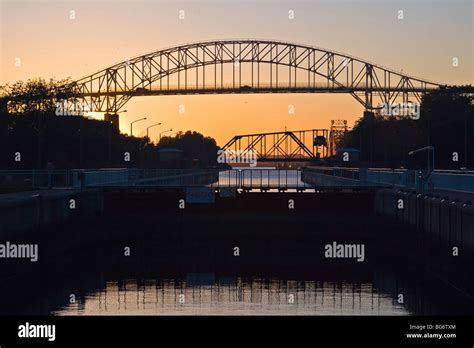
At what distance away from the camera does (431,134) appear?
456ft

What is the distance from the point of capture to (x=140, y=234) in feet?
244

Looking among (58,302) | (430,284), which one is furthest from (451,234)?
(58,302)

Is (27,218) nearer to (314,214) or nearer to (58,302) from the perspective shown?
(58,302)

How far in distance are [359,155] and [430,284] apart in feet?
404

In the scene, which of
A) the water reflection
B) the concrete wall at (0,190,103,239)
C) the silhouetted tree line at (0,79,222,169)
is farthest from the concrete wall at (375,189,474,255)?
the silhouetted tree line at (0,79,222,169)

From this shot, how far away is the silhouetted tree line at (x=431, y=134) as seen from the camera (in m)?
130

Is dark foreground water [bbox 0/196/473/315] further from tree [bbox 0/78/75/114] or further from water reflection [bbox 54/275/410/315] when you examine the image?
tree [bbox 0/78/75/114]

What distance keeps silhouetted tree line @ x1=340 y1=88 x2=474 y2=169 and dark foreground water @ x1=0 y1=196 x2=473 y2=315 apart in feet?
138

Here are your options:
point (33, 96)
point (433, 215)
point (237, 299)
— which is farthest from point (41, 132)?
point (237, 299)

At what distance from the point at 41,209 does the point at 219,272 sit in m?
9.22

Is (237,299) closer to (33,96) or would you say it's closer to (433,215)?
(433,215)

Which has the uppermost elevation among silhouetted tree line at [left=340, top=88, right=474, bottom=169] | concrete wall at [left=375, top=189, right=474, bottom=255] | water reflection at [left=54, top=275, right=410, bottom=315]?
silhouetted tree line at [left=340, top=88, right=474, bottom=169]

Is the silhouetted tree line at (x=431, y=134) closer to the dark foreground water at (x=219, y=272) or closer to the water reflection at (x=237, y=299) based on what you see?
the dark foreground water at (x=219, y=272)

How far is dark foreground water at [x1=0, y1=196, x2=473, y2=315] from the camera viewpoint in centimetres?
→ 4512
